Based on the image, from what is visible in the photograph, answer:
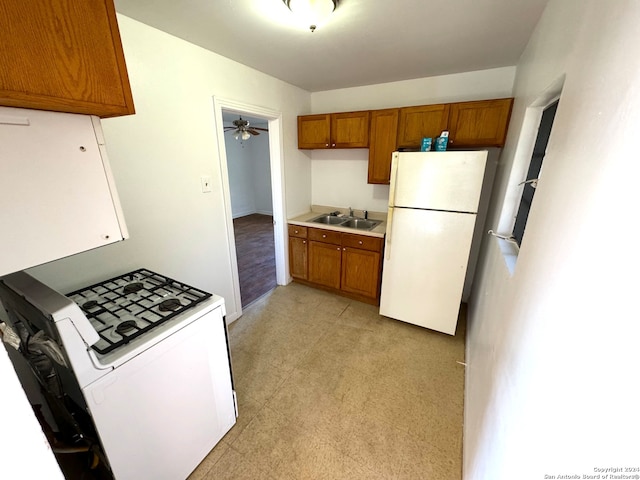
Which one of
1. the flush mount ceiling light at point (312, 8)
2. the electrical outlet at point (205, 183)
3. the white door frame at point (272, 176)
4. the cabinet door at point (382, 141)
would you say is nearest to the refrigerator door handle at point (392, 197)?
the cabinet door at point (382, 141)

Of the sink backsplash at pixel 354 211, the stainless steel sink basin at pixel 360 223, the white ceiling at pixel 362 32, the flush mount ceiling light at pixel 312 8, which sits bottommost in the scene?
the stainless steel sink basin at pixel 360 223

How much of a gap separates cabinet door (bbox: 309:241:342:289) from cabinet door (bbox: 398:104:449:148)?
129cm

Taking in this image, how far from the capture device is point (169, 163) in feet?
5.97

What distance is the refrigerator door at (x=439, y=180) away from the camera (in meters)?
1.88

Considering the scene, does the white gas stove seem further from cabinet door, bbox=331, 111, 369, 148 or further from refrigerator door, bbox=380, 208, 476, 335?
cabinet door, bbox=331, 111, 369, 148

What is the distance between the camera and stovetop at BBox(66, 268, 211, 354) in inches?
41.5

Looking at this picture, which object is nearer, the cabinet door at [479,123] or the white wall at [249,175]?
the cabinet door at [479,123]

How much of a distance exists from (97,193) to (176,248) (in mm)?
1271

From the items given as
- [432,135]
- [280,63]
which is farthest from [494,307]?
[280,63]

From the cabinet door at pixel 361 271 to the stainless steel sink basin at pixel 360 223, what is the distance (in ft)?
1.53

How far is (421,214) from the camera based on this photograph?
2.12 m

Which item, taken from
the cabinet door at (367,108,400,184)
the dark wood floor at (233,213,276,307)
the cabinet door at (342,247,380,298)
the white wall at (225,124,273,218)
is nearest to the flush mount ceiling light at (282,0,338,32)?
the cabinet door at (367,108,400,184)

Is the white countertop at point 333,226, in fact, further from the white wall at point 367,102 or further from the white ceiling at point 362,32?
the white ceiling at point 362,32

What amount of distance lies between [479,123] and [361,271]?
1.72 meters
